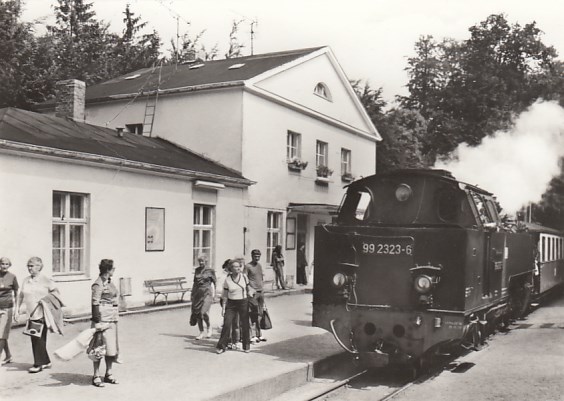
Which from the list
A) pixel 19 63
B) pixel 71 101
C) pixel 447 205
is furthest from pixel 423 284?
pixel 19 63

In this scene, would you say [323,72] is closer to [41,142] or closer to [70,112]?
[70,112]

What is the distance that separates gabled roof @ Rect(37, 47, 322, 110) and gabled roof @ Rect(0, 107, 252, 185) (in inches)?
92.0

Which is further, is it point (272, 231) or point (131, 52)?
point (131, 52)

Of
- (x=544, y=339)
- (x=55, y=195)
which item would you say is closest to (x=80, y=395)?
(x=55, y=195)

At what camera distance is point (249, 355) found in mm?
9945

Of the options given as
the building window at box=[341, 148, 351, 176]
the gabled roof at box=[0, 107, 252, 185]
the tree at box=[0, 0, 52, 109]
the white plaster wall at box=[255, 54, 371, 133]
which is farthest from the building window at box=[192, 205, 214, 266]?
the tree at box=[0, 0, 52, 109]

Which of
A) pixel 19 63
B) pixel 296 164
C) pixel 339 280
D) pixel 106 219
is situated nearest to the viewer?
pixel 339 280

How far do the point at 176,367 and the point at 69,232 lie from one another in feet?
20.0

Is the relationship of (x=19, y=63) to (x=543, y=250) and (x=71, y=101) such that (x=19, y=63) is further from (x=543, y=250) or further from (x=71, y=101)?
(x=543, y=250)

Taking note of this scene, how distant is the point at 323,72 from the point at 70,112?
370 inches

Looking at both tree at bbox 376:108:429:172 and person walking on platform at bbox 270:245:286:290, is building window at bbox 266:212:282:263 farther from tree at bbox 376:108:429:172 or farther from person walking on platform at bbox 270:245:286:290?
tree at bbox 376:108:429:172

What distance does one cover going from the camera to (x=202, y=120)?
67.0 feet

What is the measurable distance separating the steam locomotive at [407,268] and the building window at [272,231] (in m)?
10.4

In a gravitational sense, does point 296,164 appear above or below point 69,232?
above
